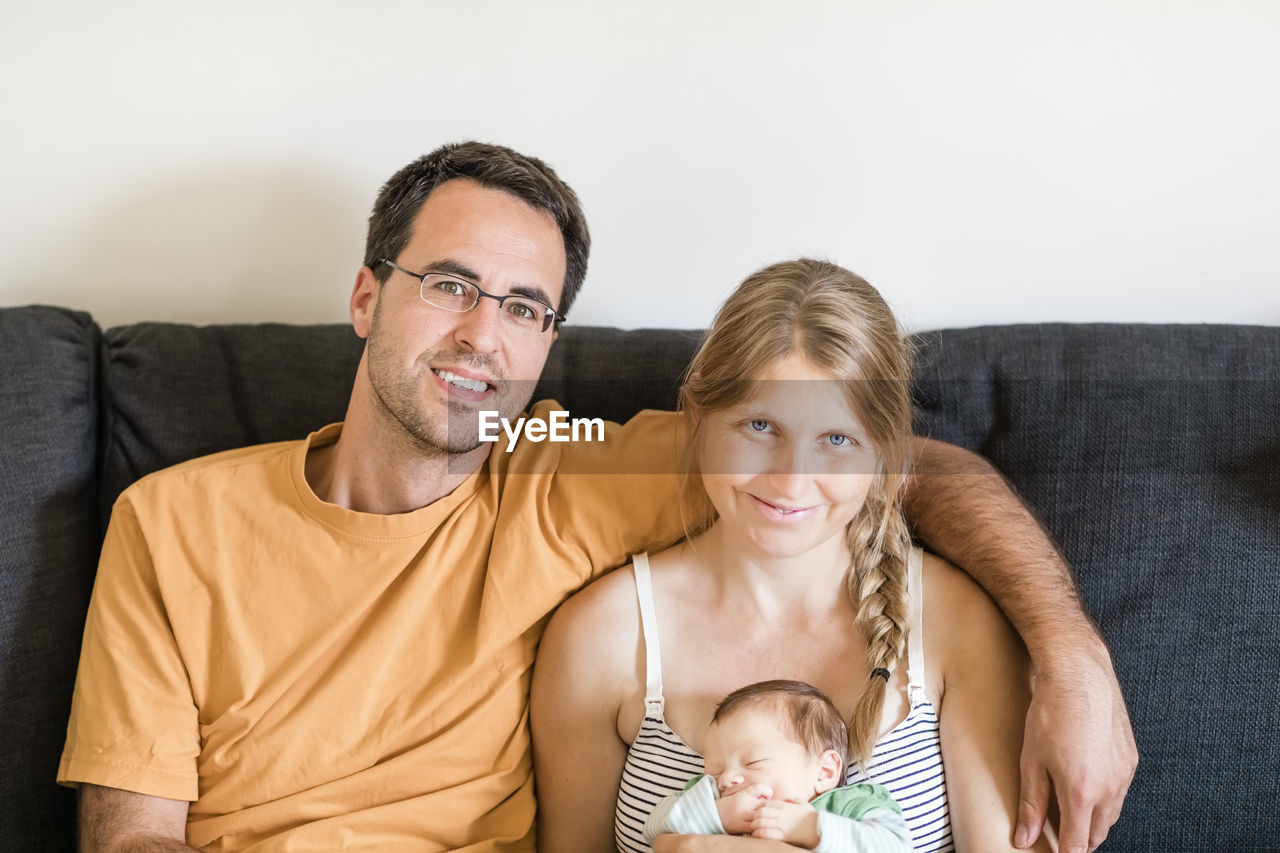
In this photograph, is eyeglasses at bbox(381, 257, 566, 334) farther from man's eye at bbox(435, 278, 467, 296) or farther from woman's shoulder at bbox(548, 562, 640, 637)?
woman's shoulder at bbox(548, 562, 640, 637)

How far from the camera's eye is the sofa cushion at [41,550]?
5.19ft

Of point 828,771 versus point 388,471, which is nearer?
point 828,771

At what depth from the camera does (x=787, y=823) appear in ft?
4.10

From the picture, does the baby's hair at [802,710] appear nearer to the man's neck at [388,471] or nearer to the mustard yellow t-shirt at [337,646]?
the mustard yellow t-shirt at [337,646]

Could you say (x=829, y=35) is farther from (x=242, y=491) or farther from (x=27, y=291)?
(x=27, y=291)

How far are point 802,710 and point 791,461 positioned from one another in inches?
12.5

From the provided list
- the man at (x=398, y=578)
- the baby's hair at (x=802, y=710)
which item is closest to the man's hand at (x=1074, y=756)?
the man at (x=398, y=578)

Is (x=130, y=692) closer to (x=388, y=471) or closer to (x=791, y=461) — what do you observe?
(x=388, y=471)

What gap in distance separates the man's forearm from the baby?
0.31 metres

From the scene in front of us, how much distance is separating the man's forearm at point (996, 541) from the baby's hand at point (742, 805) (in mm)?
420

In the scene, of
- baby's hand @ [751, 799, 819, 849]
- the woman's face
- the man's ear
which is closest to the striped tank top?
baby's hand @ [751, 799, 819, 849]

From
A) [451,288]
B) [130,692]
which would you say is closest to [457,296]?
[451,288]

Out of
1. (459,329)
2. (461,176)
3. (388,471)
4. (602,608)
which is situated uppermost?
(461,176)

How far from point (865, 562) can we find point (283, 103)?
139cm
